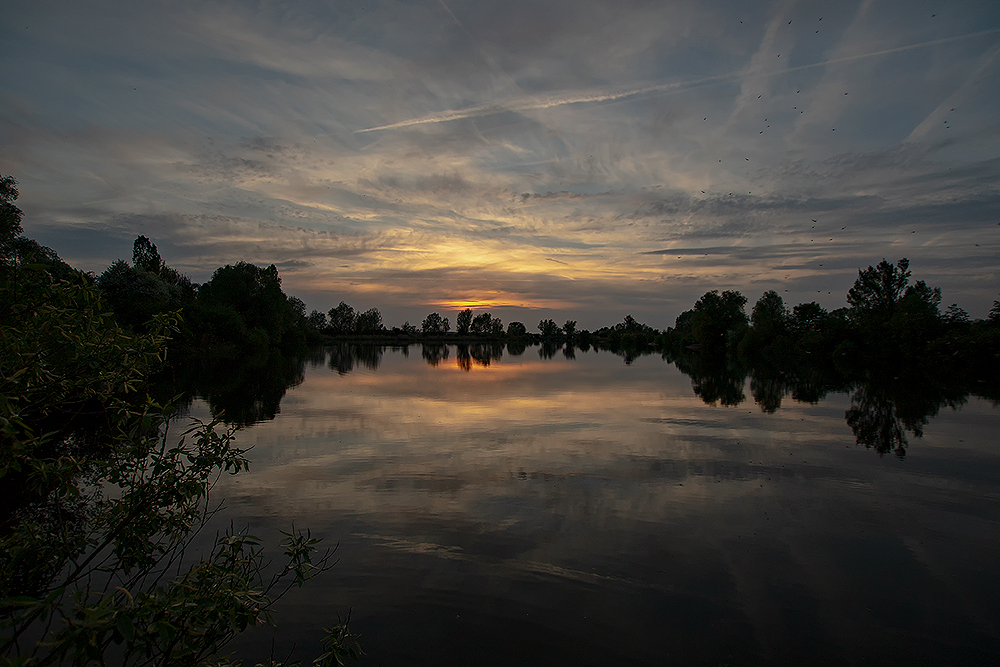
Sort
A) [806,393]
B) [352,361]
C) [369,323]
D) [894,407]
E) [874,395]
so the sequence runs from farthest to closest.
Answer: [369,323] < [352,361] < [806,393] < [874,395] < [894,407]

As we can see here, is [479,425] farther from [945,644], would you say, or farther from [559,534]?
[945,644]

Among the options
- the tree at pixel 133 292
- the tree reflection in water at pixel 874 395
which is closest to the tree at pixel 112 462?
the tree reflection in water at pixel 874 395

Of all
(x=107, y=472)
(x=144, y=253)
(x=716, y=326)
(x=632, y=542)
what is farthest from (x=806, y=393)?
(x=144, y=253)

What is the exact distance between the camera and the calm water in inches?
230

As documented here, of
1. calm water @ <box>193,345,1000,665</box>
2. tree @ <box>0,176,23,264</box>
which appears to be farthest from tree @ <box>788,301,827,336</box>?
tree @ <box>0,176,23,264</box>

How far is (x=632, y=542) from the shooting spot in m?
8.21

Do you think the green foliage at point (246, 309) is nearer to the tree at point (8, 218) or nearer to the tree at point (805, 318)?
the tree at point (8, 218)

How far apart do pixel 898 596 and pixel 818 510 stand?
126 inches

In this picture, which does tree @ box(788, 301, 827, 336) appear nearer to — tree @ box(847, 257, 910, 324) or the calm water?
tree @ box(847, 257, 910, 324)

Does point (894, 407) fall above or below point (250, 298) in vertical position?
below

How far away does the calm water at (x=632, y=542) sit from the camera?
5.83m

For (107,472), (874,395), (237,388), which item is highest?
(107,472)

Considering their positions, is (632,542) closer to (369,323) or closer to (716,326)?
(716,326)

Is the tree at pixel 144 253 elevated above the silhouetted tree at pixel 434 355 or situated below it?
above
